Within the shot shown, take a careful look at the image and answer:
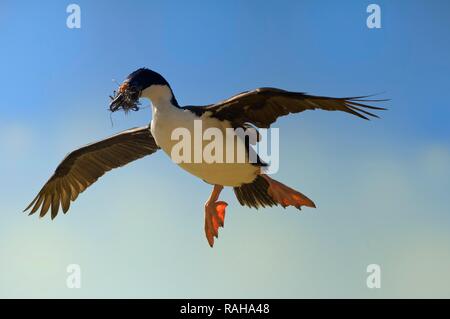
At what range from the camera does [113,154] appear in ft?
29.6

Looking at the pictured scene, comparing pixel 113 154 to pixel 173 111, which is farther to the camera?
pixel 113 154

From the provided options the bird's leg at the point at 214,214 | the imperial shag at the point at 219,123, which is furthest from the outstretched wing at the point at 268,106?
the bird's leg at the point at 214,214

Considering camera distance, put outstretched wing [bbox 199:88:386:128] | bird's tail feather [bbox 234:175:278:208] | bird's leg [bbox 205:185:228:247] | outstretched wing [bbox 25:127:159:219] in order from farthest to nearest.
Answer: outstretched wing [bbox 25:127:159:219] < bird's leg [bbox 205:185:228:247] < bird's tail feather [bbox 234:175:278:208] < outstretched wing [bbox 199:88:386:128]

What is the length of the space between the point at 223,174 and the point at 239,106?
860mm

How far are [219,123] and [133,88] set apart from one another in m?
1.06

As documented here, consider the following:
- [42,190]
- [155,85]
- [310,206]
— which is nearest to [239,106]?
[155,85]

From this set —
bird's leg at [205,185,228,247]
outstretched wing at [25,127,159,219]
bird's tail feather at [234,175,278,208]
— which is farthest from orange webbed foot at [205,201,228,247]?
outstretched wing at [25,127,159,219]

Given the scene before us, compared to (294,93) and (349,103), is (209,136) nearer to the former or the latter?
(294,93)

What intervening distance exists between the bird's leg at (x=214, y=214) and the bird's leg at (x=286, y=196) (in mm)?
813

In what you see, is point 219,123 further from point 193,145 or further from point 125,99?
point 125,99

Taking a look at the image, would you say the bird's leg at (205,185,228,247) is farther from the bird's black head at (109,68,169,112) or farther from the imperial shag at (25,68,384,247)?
the bird's black head at (109,68,169,112)

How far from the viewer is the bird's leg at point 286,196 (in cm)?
762

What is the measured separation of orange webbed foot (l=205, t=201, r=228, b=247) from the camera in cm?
816

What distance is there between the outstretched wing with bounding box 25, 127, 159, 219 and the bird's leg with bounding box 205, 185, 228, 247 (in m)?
1.20
